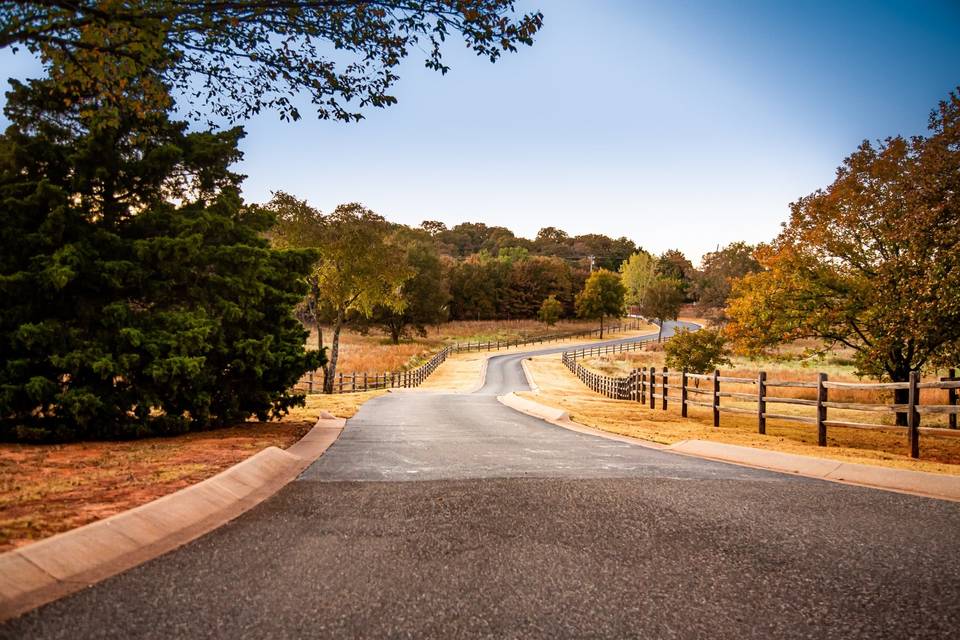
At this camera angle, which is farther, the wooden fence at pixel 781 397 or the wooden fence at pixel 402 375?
the wooden fence at pixel 402 375

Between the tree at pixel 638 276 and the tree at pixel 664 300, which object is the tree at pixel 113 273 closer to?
the tree at pixel 664 300

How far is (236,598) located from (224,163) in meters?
9.17

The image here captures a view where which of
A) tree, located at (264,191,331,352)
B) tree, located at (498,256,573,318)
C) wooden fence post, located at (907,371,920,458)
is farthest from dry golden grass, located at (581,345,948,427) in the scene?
tree, located at (498,256,573,318)

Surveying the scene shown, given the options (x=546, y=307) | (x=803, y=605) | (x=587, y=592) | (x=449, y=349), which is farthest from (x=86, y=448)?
(x=546, y=307)

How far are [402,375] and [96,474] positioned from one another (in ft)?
109

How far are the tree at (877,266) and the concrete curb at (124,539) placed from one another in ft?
48.9

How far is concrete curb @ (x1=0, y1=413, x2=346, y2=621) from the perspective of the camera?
3475 millimetres

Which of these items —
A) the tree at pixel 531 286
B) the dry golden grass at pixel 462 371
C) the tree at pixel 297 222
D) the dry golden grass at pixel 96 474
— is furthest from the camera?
the tree at pixel 531 286

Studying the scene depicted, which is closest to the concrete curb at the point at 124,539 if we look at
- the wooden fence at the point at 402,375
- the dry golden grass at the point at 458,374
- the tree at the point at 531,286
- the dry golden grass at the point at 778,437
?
the dry golden grass at the point at 778,437

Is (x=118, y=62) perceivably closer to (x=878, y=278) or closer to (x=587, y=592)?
(x=587, y=592)

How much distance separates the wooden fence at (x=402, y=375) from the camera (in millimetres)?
33562

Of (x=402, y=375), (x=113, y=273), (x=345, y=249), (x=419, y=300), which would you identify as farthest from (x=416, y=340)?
(x=113, y=273)

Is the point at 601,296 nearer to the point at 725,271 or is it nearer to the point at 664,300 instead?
the point at 664,300

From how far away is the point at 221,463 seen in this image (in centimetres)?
702
